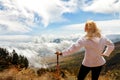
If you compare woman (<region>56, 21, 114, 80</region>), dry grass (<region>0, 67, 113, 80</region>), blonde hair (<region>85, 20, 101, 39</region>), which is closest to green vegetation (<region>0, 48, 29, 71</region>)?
dry grass (<region>0, 67, 113, 80</region>)

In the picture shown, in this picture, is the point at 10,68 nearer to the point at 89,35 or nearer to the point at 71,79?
the point at 71,79

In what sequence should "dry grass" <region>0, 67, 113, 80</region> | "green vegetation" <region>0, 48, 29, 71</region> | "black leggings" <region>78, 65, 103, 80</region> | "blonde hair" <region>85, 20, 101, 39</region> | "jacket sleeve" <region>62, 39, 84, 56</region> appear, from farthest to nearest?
1. "green vegetation" <region>0, 48, 29, 71</region>
2. "dry grass" <region>0, 67, 113, 80</region>
3. "black leggings" <region>78, 65, 103, 80</region>
4. "jacket sleeve" <region>62, 39, 84, 56</region>
5. "blonde hair" <region>85, 20, 101, 39</region>

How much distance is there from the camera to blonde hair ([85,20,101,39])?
7574 mm

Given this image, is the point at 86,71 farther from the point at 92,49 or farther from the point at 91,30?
the point at 91,30

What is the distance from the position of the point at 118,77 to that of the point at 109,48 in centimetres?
419

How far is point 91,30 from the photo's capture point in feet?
25.0

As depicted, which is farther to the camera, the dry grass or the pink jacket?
the dry grass

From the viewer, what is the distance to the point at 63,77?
41.3 feet

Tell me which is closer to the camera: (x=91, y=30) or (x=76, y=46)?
(x=91, y=30)

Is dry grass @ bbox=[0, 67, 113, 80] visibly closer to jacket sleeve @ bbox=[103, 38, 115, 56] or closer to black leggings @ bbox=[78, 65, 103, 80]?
jacket sleeve @ bbox=[103, 38, 115, 56]

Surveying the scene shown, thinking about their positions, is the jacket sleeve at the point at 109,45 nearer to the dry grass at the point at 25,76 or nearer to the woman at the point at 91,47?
the woman at the point at 91,47

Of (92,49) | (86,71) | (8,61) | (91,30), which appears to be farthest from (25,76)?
(8,61)

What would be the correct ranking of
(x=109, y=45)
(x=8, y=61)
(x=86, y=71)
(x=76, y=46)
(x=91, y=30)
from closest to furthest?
1. (x=91, y=30)
2. (x=76, y=46)
3. (x=86, y=71)
4. (x=109, y=45)
5. (x=8, y=61)

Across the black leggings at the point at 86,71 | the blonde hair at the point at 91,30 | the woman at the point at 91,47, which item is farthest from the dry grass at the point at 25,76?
the blonde hair at the point at 91,30
